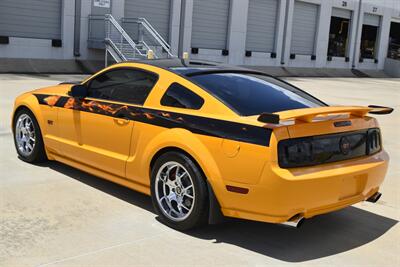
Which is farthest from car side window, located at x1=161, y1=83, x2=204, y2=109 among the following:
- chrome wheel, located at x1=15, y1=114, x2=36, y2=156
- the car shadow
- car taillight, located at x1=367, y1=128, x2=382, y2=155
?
chrome wheel, located at x1=15, y1=114, x2=36, y2=156

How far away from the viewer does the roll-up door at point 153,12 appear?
25.4 m

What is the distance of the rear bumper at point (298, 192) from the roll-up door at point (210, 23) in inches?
972

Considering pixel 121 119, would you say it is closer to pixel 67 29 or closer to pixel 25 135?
pixel 25 135

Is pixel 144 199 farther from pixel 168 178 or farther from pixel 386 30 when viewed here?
pixel 386 30

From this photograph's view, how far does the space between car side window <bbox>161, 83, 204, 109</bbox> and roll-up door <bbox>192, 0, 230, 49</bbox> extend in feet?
78.7

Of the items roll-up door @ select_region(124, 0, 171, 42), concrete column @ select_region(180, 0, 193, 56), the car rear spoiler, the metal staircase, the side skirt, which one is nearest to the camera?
the car rear spoiler

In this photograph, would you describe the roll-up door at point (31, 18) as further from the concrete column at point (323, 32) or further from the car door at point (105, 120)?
the concrete column at point (323, 32)

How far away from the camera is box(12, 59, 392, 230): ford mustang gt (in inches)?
162

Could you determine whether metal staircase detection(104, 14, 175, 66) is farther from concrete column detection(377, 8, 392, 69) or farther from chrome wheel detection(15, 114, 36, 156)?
concrete column detection(377, 8, 392, 69)

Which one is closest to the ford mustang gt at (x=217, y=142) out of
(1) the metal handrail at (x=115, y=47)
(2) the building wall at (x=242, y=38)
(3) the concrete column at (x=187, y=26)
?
(1) the metal handrail at (x=115, y=47)

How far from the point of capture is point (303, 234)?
15.7 feet

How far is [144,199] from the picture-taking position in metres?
5.52

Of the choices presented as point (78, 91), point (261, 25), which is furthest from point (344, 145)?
point (261, 25)

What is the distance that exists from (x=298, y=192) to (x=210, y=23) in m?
26.1
